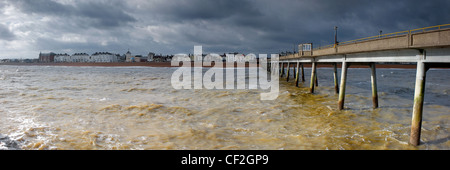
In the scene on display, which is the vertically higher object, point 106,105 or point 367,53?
point 367,53

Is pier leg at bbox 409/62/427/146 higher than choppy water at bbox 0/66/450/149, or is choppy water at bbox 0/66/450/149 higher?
pier leg at bbox 409/62/427/146

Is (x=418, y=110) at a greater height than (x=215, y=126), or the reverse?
(x=418, y=110)

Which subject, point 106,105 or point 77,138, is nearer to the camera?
point 77,138

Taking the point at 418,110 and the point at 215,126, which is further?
the point at 215,126

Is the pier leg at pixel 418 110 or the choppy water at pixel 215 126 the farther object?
the choppy water at pixel 215 126

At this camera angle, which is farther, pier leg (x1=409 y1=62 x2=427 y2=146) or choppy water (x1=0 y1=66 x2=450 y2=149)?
choppy water (x1=0 y1=66 x2=450 y2=149)

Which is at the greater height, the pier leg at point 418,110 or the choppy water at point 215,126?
the pier leg at point 418,110

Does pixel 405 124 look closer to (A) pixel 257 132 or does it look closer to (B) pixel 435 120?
(B) pixel 435 120
